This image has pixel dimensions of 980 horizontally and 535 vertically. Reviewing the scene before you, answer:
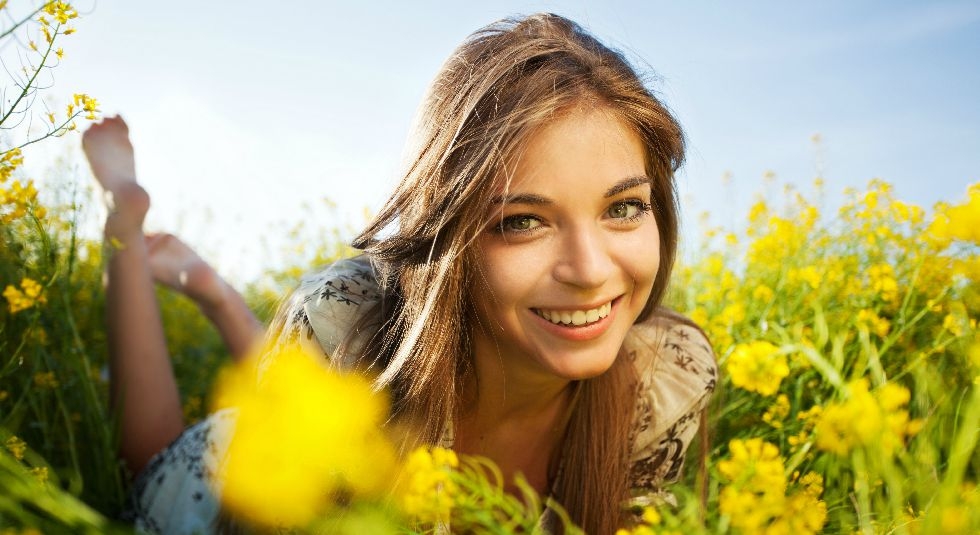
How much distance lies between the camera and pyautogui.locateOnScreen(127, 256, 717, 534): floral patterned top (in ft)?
5.66

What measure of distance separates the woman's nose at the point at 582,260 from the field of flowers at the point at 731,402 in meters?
0.36

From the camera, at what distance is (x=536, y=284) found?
1.39m

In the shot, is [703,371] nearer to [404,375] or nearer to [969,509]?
[404,375]

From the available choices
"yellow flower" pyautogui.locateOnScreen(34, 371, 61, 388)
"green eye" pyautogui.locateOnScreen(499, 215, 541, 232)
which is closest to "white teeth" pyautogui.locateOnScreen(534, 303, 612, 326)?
"green eye" pyautogui.locateOnScreen(499, 215, 541, 232)

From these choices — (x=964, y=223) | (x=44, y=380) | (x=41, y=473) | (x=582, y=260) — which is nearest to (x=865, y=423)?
(x=964, y=223)

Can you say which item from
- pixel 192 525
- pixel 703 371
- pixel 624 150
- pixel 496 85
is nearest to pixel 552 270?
pixel 624 150

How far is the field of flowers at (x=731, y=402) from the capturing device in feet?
2.59

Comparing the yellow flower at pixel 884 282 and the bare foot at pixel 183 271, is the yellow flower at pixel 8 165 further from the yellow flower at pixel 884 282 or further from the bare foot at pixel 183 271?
the yellow flower at pixel 884 282

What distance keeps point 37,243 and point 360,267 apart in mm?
1078

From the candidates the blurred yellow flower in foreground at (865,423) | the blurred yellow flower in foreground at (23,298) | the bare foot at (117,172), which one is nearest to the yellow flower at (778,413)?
the blurred yellow flower in foreground at (865,423)

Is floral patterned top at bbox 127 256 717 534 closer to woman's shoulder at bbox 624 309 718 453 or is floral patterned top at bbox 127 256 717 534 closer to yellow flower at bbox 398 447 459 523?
→ woman's shoulder at bbox 624 309 718 453

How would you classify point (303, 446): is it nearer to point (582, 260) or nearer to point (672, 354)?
→ point (582, 260)

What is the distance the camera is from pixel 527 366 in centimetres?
163

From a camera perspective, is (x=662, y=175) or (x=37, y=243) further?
(x=37, y=243)
